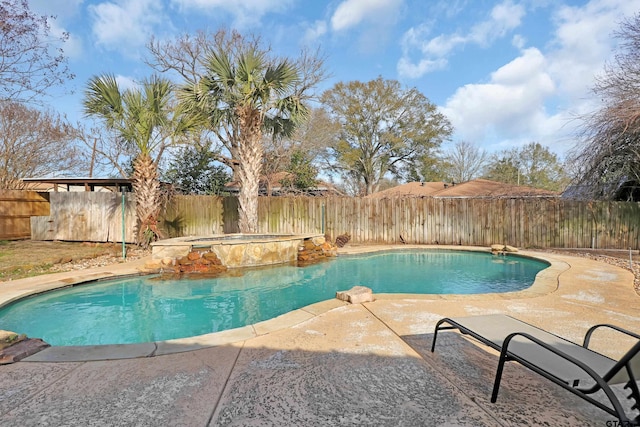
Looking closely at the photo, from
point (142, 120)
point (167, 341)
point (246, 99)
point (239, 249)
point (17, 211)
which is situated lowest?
point (167, 341)

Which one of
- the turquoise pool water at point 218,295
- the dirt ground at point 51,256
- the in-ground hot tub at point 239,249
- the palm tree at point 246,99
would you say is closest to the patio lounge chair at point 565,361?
the turquoise pool water at point 218,295

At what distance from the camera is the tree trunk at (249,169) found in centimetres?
955

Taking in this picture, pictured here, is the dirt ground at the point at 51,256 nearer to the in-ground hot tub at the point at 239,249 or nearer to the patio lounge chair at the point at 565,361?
the in-ground hot tub at the point at 239,249

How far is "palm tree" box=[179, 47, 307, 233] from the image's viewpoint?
9016 millimetres

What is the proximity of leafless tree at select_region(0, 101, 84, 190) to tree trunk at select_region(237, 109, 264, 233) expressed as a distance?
10.9 meters

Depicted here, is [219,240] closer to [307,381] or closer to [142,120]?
[142,120]

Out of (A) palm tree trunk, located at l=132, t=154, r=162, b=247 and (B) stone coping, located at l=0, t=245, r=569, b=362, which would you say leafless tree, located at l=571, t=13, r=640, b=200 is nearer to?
(B) stone coping, located at l=0, t=245, r=569, b=362

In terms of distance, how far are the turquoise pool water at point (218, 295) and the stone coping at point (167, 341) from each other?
0.87ft

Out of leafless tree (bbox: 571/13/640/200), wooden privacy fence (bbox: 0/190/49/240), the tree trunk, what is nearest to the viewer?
leafless tree (bbox: 571/13/640/200)

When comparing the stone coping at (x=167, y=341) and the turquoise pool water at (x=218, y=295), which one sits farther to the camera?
the turquoise pool water at (x=218, y=295)

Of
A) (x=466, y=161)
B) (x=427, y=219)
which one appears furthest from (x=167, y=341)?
(x=466, y=161)

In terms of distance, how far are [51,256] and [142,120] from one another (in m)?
4.18

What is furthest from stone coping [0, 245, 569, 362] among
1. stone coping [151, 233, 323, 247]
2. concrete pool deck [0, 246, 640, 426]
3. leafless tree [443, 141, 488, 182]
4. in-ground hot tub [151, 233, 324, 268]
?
leafless tree [443, 141, 488, 182]

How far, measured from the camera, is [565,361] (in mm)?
1935
